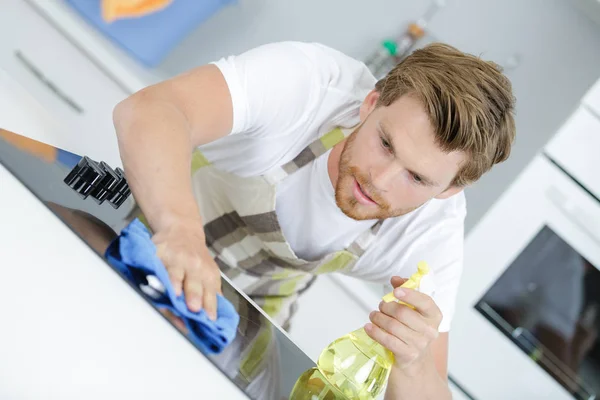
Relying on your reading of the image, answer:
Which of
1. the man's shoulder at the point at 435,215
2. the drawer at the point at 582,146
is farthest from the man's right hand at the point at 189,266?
the drawer at the point at 582,146

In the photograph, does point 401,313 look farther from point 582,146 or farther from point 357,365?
point 582,146

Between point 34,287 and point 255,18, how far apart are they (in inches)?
57.9

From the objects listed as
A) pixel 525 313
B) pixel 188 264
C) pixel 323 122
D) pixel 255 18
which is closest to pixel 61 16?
pixel 255 18

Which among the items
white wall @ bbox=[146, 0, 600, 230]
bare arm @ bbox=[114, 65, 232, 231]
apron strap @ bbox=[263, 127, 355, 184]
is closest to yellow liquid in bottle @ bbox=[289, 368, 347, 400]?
bare arm @ bbox=[114, 65, 232, 231]

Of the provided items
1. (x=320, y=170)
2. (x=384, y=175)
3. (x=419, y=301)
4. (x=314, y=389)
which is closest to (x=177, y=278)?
(x=314, y=389)

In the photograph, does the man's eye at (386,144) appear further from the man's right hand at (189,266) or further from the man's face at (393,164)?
the man's right hand at (189,266)

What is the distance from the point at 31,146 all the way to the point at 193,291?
0.28 meters

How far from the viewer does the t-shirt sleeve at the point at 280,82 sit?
917mm

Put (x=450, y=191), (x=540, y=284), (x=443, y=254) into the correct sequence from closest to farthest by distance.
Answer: (x=450, y=191)
(x=443, y=254)
(x=540, y=284)

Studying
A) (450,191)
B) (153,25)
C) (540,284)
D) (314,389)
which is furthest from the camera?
(153,25)

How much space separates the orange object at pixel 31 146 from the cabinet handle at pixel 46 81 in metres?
0.85

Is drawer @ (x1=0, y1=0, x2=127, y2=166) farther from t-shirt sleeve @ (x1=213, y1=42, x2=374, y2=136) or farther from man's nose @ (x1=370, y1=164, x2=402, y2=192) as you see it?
man's nose @ (x1=370, y1=164, x2=402, y2=192)

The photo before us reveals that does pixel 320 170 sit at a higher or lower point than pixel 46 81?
higher

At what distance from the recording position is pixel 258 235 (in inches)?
46.7
